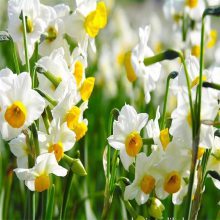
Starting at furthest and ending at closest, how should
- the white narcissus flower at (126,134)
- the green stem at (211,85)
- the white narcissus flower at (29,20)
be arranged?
the white narcissus flower at (29,20), the white narcissus flower at (126,134), the green stem at (211,85)

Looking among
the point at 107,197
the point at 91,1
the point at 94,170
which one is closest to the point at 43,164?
the point at 107,197

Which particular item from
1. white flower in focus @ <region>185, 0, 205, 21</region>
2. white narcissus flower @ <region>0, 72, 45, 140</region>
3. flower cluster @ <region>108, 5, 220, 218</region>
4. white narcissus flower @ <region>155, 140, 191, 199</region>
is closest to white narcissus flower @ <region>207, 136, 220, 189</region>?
flower cluster @ <region>108, 5, 220, 218</region>

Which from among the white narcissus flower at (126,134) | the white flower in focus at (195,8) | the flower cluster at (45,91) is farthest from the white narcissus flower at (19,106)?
the white flower in focus at (195,8)

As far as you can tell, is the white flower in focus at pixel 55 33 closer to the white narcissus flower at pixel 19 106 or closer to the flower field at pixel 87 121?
the flower field at pixel 87 121

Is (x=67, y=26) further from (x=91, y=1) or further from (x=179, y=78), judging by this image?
(x=179, y=78)

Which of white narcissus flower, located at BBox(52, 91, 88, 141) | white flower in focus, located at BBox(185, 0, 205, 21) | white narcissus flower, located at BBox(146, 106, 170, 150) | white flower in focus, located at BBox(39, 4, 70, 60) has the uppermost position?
white flower in focus, located at BBox(39, 4, 70, 60)

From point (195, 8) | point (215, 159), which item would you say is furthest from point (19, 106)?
point (195, 8)

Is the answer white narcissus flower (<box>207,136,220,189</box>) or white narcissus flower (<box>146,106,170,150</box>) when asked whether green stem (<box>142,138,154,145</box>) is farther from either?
white narcissus flower (<box>207,136,220,189</box>)
